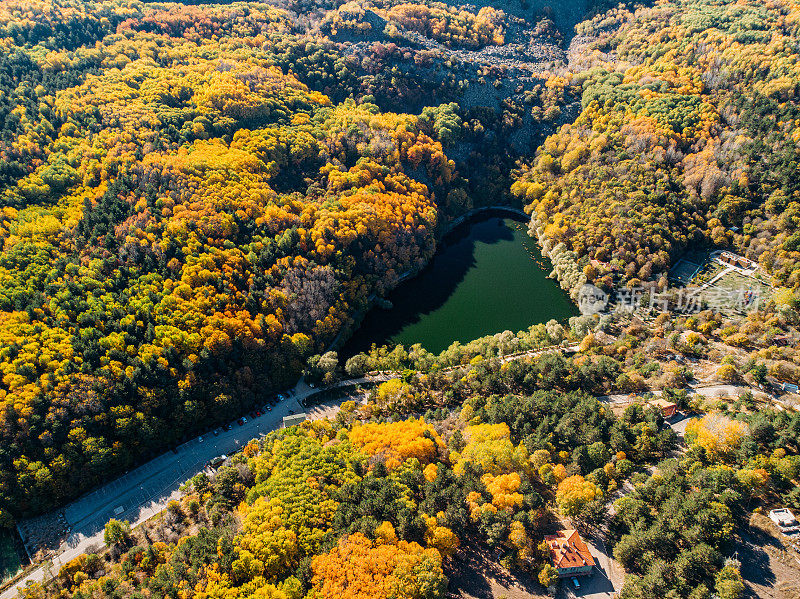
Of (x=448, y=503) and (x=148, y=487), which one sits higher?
(x=148, y=487)

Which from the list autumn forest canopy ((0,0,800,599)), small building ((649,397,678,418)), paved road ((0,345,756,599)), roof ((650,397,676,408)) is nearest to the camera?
autumn forest canopy ((0,0,800,599))

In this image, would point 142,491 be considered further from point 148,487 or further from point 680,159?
point 680,159

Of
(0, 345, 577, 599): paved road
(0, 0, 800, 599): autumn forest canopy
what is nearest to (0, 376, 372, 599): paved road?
(0, 345, 577, 599): paved road

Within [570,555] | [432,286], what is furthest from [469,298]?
[570,555]

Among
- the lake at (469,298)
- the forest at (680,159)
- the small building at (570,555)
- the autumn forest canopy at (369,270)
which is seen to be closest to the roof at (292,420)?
the autumn forest canopy at (369,270)

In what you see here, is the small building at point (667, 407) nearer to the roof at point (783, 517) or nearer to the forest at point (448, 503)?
the forest at point (448, 503)

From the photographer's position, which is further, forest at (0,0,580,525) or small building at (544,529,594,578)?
forest at (0,0,580,525)

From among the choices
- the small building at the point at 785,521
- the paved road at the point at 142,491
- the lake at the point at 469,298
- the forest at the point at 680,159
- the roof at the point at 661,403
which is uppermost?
the forest at the point at 680,159

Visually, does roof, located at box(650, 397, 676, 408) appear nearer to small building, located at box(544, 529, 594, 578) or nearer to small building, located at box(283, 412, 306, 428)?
small building, located at box(544, 529, 594, 578)
